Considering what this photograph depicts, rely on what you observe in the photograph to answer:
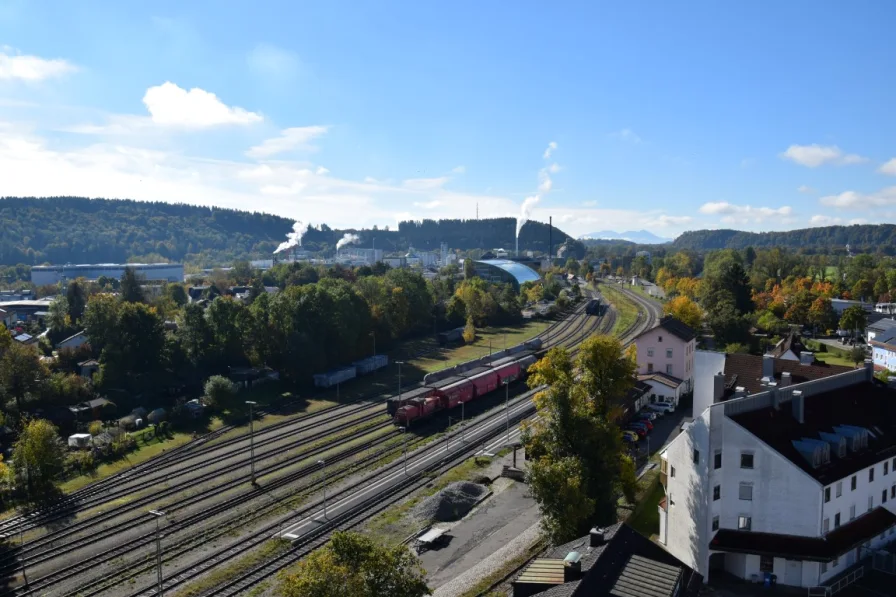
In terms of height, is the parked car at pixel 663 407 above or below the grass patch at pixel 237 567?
above

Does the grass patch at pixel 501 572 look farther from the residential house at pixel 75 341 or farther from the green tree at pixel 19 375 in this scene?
the residential house at pixel 75 341

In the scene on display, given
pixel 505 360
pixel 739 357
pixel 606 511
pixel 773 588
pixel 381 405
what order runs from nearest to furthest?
pixel 773 588 < pixel 606 511 < pixel 739 357 < pixel 381 405 < pixel 505 360

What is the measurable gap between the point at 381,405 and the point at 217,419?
48.6 feet

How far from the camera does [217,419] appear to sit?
192ft

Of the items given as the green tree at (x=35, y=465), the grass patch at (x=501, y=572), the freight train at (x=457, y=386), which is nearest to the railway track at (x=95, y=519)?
the green tree at (x=35, y=465)

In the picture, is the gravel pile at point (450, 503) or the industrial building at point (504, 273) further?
the industrial building at point (504, 273)

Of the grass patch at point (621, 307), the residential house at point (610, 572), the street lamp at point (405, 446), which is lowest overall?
the street lamp at point (405, 446)

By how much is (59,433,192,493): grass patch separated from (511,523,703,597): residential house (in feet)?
115

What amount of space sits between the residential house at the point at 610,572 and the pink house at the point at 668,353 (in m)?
36.4

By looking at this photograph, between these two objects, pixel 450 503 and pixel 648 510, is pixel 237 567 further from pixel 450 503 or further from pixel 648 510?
pixel 648 510

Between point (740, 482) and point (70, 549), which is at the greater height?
point (740, 482)

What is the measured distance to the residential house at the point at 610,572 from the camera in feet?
64.1

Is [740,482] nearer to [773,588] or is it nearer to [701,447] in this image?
[701,447]

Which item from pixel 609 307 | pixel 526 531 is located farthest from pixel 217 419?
pixel 609 307
